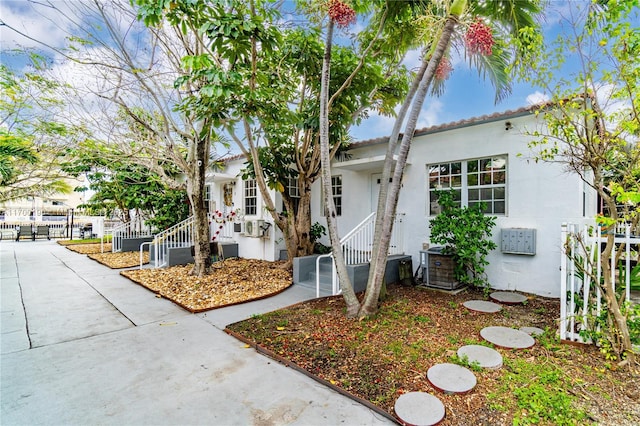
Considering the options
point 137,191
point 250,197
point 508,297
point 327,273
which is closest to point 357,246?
point 327,273

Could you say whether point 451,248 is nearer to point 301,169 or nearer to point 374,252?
point 374,252

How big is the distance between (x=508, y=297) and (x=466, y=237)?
4.74 ft

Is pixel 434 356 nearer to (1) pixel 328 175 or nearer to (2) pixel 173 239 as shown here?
(1) pixel 328 175

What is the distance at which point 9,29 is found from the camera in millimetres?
6375

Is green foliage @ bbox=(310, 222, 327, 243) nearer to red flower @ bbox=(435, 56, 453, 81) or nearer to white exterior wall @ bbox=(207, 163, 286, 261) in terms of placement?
white exterior wall @ bbox=(207, 163, 286, 261)

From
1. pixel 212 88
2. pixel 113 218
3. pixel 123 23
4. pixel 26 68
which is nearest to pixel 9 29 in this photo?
pixel 26 68

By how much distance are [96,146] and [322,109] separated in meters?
8.20

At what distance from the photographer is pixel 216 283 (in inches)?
295

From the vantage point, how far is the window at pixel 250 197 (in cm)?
1110

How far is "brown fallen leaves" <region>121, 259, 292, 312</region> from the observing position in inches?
246

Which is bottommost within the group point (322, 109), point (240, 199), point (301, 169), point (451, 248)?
point (451, 248)

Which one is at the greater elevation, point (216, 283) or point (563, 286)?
point (563, 286)

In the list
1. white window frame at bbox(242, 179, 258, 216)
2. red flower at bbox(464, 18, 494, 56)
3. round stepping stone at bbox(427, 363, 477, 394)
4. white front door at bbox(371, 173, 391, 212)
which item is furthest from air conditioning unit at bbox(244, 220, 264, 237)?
red flower at bbox(464, 18, 494, 56)

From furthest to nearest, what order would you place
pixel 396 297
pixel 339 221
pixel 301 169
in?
1. pixel 339 221
2. pixel 301 169
3. pixel 396 297
